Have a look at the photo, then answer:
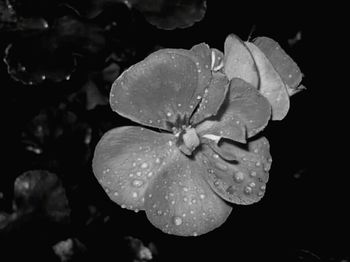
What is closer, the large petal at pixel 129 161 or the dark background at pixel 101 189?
the large petal at pixel 129 161

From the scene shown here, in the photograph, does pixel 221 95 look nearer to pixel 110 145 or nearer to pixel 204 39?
pixel 110 145

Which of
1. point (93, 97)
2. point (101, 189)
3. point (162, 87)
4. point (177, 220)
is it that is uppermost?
point (162, 87)

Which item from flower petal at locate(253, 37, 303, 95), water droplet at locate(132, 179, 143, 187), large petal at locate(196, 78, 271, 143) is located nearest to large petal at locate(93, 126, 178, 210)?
water droplet at locate(132, 179, 143, 187)

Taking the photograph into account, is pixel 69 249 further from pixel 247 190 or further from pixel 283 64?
pixel 283 64

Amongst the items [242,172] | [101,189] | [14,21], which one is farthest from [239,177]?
[14,21]

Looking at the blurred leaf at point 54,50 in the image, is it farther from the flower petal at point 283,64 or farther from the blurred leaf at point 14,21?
the flower petal at point 283,64

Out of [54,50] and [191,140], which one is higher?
[191,140]

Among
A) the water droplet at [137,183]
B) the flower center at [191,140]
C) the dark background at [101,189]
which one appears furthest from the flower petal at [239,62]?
the dark background at [101,189]

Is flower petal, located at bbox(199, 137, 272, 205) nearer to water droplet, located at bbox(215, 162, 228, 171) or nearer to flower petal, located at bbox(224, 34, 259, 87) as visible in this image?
water droplet, located at bbox(215, 162, 228, 171)

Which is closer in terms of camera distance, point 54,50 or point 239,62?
point 239,62
